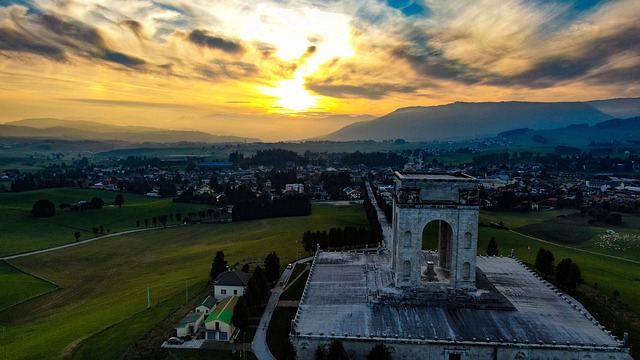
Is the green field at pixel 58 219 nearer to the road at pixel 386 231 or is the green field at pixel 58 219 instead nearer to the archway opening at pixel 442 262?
the road at pixel 386 231

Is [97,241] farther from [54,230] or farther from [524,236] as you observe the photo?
[524,236]

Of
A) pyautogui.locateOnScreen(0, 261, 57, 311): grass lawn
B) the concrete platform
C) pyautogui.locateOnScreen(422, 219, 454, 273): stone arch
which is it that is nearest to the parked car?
the concrete platform

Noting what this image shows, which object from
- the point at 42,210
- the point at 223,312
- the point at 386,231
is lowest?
the point at 223,312

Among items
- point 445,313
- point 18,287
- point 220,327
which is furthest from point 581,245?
point 18,287

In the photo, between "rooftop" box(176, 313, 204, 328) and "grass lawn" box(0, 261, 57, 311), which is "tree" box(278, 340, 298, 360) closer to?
"rooftop" box(176, 313, 204, 328)

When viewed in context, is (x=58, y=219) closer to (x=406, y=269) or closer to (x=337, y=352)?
(x=406, y=269)

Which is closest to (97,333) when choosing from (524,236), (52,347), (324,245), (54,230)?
(52,347)
